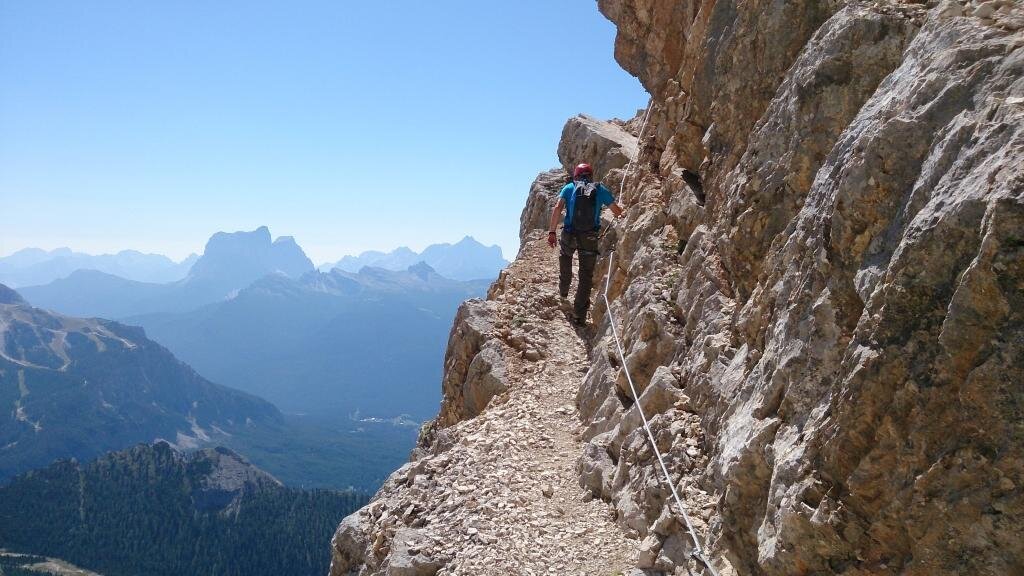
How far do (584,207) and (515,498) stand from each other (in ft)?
31.0

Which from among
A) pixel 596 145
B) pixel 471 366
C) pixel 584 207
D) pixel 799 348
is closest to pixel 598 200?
pixel 584 207

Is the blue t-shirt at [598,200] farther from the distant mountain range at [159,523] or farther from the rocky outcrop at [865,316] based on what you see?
the distant mountain range at [159,523]

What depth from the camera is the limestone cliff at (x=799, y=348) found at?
5.40 meters

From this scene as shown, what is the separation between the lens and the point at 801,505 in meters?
6.58

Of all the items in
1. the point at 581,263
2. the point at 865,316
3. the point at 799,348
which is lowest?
the point at 799,348

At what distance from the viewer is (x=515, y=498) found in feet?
41.0

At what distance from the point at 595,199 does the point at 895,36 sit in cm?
1038

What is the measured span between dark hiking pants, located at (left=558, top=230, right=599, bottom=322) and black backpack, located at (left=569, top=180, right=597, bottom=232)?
286 millimetres

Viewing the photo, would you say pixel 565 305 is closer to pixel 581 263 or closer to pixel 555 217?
pixel 581 263

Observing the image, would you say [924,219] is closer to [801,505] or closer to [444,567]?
[801,505]

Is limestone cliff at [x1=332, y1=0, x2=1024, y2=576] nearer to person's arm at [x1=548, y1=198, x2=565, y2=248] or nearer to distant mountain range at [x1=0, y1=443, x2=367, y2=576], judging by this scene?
→ person's arm at [x1=548, y1=198, x2=565, y2=248]

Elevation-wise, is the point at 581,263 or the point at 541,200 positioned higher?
the point at 541,200

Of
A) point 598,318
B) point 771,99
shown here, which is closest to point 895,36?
point 771,99

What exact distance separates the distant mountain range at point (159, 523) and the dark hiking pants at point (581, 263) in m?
158
